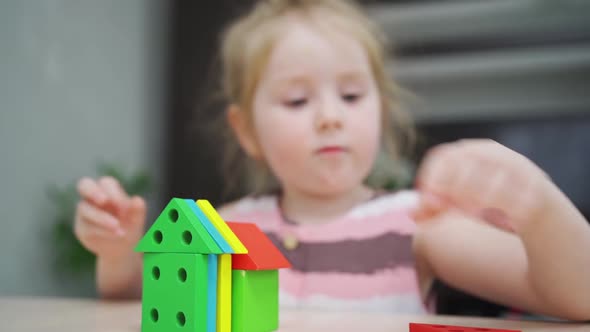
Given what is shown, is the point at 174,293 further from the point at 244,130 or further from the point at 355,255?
the point at 244,130

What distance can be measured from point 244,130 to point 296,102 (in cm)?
19

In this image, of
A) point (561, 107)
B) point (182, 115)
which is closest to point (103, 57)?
point (182, 115)

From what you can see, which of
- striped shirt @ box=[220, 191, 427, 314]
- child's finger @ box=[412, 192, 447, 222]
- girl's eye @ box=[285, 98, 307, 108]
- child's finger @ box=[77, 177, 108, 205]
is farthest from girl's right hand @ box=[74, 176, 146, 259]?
child's finger @ box=[412, 192, 447, 222]

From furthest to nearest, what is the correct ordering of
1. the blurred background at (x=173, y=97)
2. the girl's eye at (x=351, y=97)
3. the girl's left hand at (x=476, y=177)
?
1. the blurred background at (x=173, y=97)
2. the girl's eye at (x=351, y=97)
3. the girl's left hand at (x=476, y=177)

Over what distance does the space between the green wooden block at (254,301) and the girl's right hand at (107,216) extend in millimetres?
318

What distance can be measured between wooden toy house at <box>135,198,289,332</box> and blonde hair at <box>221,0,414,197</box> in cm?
48

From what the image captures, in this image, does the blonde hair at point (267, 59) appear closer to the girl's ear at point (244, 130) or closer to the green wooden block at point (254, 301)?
the girl's ear at point (244, 130)

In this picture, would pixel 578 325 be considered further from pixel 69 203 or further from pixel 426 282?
pixel 69 203

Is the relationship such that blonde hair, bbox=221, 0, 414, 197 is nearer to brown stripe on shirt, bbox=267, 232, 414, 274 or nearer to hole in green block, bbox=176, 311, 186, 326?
brown stripe on shirt, bbox=267, 232, 414, 274

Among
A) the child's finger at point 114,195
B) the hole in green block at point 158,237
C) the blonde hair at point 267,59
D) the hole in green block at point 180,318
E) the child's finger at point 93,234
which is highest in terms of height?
the blonde hair at point 267,59

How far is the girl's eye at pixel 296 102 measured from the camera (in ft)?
2.71

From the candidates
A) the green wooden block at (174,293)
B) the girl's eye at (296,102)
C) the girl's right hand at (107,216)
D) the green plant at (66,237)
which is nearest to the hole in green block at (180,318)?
the green wooden block at (174,293)

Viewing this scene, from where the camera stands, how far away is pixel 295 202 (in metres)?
0.92

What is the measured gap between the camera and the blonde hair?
92cm
